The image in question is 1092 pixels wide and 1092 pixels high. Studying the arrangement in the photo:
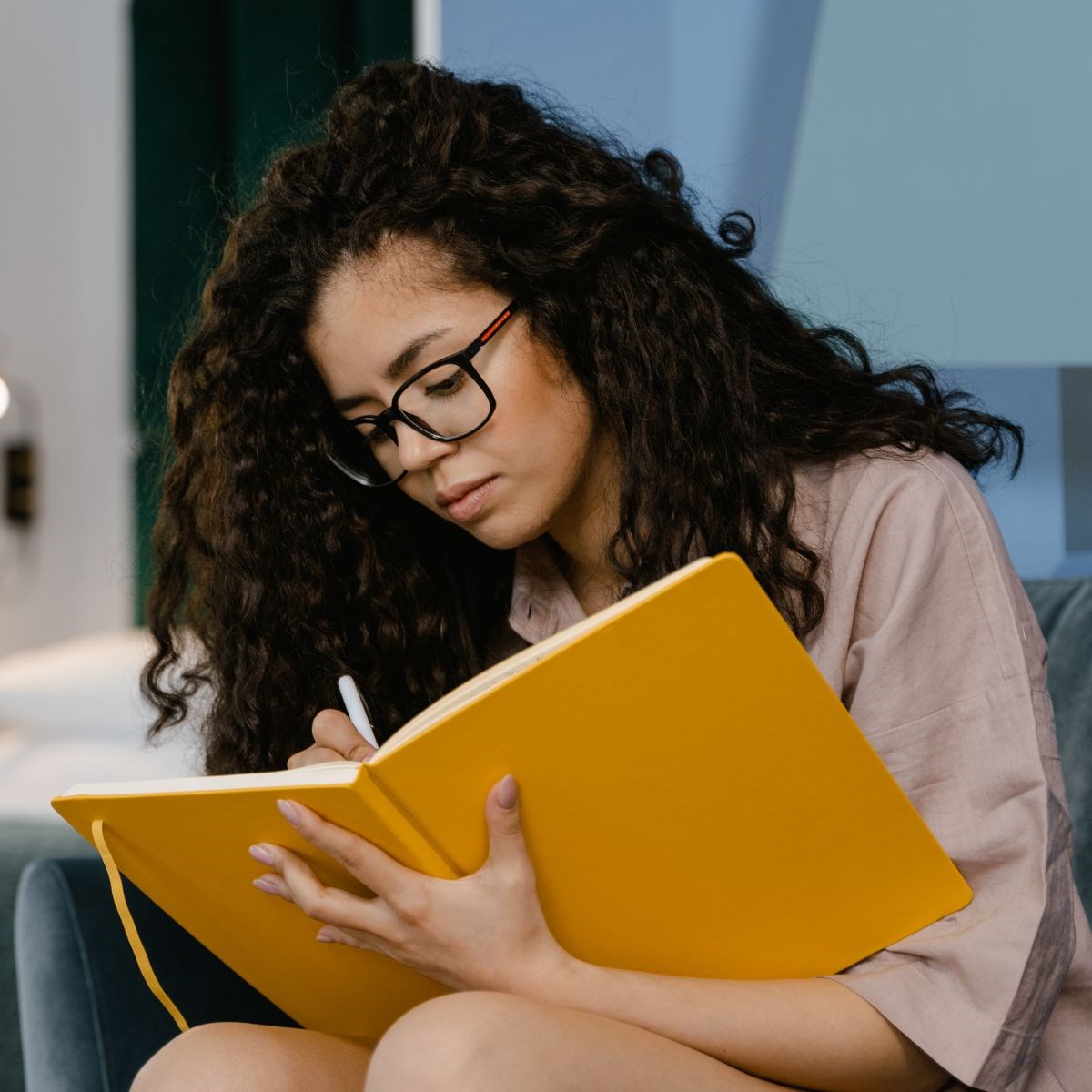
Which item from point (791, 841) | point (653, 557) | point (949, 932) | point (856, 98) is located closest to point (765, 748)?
point (791, 841)

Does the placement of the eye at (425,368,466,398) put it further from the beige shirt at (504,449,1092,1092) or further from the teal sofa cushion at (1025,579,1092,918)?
the teal sofa cushion at (1025,579,1092,918)

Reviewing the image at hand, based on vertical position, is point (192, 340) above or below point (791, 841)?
above

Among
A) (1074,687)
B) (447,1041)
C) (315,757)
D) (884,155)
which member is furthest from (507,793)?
(884,155)

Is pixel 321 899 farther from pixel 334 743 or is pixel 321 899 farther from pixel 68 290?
pixel 68 290

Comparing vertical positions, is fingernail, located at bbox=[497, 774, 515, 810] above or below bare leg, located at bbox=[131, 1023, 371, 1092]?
above

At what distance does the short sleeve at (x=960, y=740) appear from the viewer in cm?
77

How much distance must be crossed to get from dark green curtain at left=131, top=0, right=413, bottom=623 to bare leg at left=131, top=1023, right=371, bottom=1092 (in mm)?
1352

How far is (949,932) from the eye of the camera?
789 mm

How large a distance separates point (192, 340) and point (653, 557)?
46cm

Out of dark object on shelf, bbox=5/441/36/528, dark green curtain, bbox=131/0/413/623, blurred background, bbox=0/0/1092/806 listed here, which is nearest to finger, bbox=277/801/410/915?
blurred background, bbox=0/0/1092/806

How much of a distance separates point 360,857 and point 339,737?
0.81 feet

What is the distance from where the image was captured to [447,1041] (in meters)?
0.70

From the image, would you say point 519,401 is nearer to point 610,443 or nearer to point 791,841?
point 610,443

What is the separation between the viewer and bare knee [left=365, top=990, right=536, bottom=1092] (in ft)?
2.26
